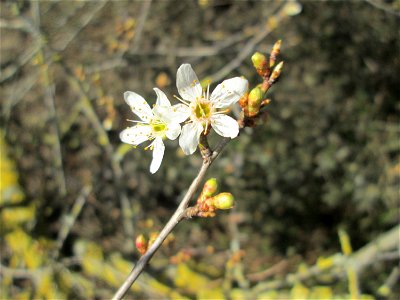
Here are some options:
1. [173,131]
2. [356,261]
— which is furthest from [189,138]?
[356,261]

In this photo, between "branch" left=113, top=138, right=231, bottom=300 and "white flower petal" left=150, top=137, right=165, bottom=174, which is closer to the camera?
"branch" left=113, top=138, right=231, bottom=300

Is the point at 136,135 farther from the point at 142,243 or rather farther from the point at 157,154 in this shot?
the point at 142,243

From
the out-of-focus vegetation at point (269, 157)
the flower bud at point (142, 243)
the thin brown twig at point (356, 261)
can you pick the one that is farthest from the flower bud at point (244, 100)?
the out-of-focus vegetation at point (269, 157)

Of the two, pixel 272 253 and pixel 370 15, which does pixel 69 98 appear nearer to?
pixel 272 253

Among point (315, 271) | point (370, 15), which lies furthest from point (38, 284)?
point (370, 15)

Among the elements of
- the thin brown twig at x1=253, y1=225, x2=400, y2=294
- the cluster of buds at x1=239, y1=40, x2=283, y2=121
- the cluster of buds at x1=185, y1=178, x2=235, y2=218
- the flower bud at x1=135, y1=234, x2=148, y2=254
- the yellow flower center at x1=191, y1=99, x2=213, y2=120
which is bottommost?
the thin brown twig at x1=253, y1=225, x2=400, y2=294

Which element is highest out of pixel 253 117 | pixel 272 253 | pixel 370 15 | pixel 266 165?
pixel 253 117

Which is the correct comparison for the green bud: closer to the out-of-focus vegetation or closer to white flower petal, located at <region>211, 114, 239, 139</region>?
white flower petal, located at <region>211, 114, 239, 139</region>

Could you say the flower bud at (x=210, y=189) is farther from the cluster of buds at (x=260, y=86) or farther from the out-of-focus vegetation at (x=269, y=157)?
the out-of-focus vegetation at (x=269, y=157)

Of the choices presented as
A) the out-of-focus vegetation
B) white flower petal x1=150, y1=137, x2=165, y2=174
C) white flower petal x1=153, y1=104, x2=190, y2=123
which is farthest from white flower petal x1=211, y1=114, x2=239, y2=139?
the out-of-focus vegetation
